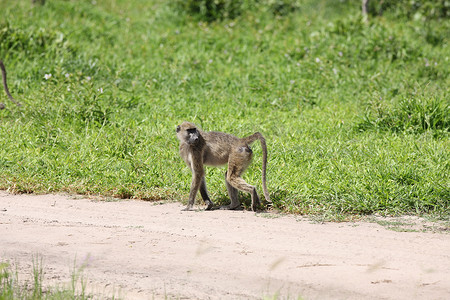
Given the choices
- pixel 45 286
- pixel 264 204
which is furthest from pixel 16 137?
pixel 45 286

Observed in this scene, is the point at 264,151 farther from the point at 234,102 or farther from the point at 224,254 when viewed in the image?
the point at 234,102

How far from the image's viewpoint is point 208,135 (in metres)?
6.85

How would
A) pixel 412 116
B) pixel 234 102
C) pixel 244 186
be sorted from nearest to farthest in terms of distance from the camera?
1. pixel 244 186
2. pixel 412 116
3. pixel 234 102

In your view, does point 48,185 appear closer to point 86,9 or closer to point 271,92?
point 271,92

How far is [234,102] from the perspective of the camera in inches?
409

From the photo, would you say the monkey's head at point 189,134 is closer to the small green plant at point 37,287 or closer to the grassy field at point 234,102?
the grassy field at point 234,102

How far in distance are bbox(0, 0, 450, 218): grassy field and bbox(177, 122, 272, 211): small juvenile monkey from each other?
0.34 metres

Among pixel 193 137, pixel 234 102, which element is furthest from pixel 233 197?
pixel 234 102

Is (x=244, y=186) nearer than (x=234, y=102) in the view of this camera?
Yes

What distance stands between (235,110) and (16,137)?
10.7 ft

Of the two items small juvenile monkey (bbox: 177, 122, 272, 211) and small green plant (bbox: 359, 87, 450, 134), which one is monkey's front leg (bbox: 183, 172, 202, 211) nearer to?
small juvenile monkey (bbox: 177, 122, 272, 211)

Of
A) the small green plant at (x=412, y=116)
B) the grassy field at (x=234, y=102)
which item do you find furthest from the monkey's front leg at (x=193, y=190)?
the small green plant at (x=412, y=116)

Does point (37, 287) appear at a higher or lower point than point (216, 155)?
lower

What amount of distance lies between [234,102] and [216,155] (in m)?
3.76
